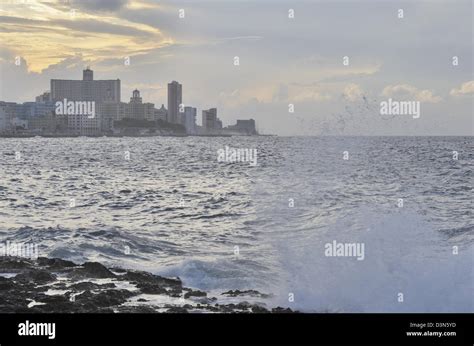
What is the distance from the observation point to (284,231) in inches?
653

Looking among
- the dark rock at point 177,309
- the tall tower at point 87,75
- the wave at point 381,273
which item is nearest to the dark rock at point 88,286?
the dark rock at point 177,309

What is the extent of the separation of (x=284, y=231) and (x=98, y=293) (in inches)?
330

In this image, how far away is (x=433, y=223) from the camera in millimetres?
17453

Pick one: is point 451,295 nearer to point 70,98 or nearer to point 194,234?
point 194,234

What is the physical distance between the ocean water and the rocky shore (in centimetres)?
70

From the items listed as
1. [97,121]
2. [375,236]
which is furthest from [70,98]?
[375,236]

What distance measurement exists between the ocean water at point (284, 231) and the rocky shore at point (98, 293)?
705 millimetres

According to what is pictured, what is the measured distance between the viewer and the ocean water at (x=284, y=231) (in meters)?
10.6

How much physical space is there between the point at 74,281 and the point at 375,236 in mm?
8482

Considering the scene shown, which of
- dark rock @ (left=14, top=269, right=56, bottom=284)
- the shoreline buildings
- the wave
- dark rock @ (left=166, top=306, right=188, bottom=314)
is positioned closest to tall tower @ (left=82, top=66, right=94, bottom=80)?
the shoreline buildings

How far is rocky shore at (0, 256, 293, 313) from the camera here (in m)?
8.41
